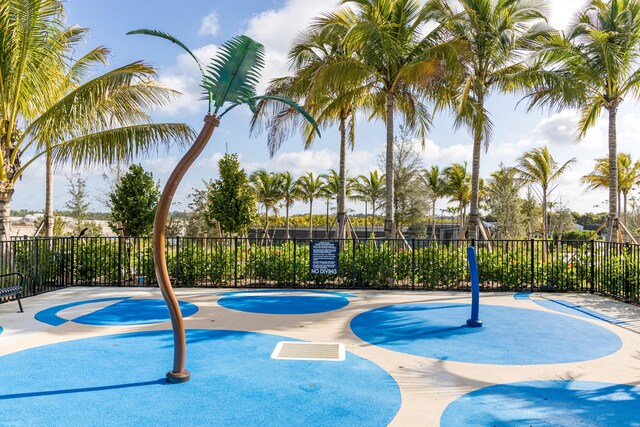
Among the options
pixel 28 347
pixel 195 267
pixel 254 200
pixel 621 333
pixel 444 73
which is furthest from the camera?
pixel 254 200

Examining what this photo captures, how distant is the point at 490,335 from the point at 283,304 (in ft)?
14.5

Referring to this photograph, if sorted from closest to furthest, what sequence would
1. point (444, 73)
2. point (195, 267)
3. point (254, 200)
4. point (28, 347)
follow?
1. point (28, 347)
2. point (444, 73)
3. point (195, 267)
4. point (254, 200)

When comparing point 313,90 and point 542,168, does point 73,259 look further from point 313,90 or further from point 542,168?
point 542,168

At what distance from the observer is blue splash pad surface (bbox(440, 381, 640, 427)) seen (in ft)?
12.5

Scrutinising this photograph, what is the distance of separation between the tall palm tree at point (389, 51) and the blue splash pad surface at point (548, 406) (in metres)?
8.48

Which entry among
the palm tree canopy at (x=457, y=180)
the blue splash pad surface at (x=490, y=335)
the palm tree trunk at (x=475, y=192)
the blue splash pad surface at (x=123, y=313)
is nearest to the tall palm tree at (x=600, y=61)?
the palm tree trunk at (x=475, y=192)

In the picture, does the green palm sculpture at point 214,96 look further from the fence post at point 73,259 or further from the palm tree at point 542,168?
the palm tree at point 542,168

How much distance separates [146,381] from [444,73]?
33.3 feet

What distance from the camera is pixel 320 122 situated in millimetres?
15844

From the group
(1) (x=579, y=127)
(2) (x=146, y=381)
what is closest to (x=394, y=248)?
(2) (x=146, y=381)

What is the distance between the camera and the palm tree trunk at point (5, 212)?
31.2 ft

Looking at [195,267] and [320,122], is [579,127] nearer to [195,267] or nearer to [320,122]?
[320,122]

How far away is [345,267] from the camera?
11.9 m

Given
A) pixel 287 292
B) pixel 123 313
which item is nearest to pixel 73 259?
pixel 123 313
